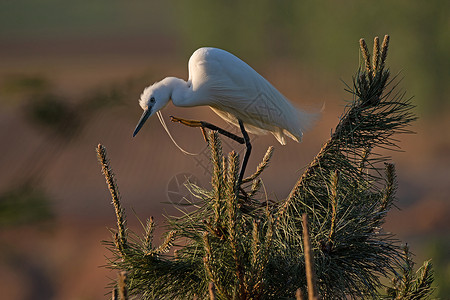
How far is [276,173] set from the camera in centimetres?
987

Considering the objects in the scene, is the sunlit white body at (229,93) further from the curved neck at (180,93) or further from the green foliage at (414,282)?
the green foliage at (414,282)

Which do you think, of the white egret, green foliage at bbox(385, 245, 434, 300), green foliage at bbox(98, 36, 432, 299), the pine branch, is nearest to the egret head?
the white egret

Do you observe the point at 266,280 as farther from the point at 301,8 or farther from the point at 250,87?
the point at 301,8

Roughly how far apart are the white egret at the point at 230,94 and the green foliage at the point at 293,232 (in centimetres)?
75

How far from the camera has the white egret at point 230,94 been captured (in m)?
2.02

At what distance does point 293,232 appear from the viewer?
1135 millimetres

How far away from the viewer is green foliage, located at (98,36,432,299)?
951 mm

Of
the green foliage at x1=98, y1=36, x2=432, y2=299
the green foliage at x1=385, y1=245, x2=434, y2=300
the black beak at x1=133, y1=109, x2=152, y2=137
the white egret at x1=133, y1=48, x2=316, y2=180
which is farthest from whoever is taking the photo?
the white egret at x1=133, y1=48, x2=316, y2=180

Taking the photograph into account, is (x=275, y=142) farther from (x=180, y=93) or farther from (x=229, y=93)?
(x=180, y=93)

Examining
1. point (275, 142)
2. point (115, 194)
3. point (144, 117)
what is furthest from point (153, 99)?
point (275, 142)

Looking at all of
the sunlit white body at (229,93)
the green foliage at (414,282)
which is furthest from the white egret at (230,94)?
the green foliage at (414,282)

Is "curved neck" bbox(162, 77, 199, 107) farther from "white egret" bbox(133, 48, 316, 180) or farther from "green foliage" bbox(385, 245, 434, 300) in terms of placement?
"green foliage" bbox(385, 245, 434, 300)

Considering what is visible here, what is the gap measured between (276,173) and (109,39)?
63.6 ft

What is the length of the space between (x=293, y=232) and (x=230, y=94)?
106 cm
